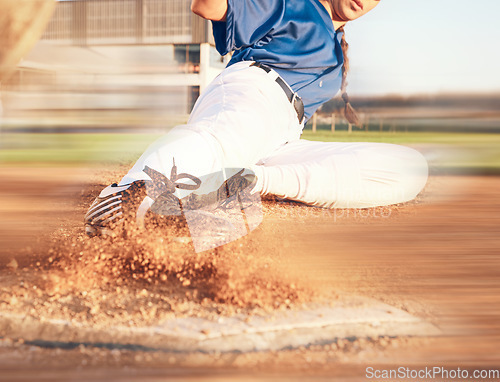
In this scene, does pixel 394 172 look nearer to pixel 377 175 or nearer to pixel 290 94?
pixel 377 175

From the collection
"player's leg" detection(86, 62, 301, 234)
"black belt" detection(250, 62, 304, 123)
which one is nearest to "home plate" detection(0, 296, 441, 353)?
"player's leg" detection(86, 62, 301, 234)

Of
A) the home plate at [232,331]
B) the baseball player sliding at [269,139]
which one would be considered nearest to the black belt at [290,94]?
the baseball player sliding at [269,139]

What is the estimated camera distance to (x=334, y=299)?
0.81 m

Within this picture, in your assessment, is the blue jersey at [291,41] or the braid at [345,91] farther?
the braid at [345,91]

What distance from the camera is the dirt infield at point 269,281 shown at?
1.95ft

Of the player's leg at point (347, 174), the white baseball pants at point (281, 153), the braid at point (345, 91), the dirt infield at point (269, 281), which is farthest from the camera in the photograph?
the braid at point (345, 91)

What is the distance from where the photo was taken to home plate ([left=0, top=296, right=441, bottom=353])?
0.63 meters

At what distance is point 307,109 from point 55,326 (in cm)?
119

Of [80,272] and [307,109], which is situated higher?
[307,109]

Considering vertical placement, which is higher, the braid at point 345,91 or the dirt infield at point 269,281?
the braid at point 345,91

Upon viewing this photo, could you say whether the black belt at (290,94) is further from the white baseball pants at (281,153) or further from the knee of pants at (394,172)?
the knee of pants at (394,172)

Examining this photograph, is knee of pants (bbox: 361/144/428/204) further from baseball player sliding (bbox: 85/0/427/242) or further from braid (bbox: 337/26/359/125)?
braid (bbox: 337/26/359/125)

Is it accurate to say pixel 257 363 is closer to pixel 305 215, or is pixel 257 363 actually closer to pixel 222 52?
pixel 305 215

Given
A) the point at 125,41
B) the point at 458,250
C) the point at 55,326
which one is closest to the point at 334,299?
the point at 55,326
